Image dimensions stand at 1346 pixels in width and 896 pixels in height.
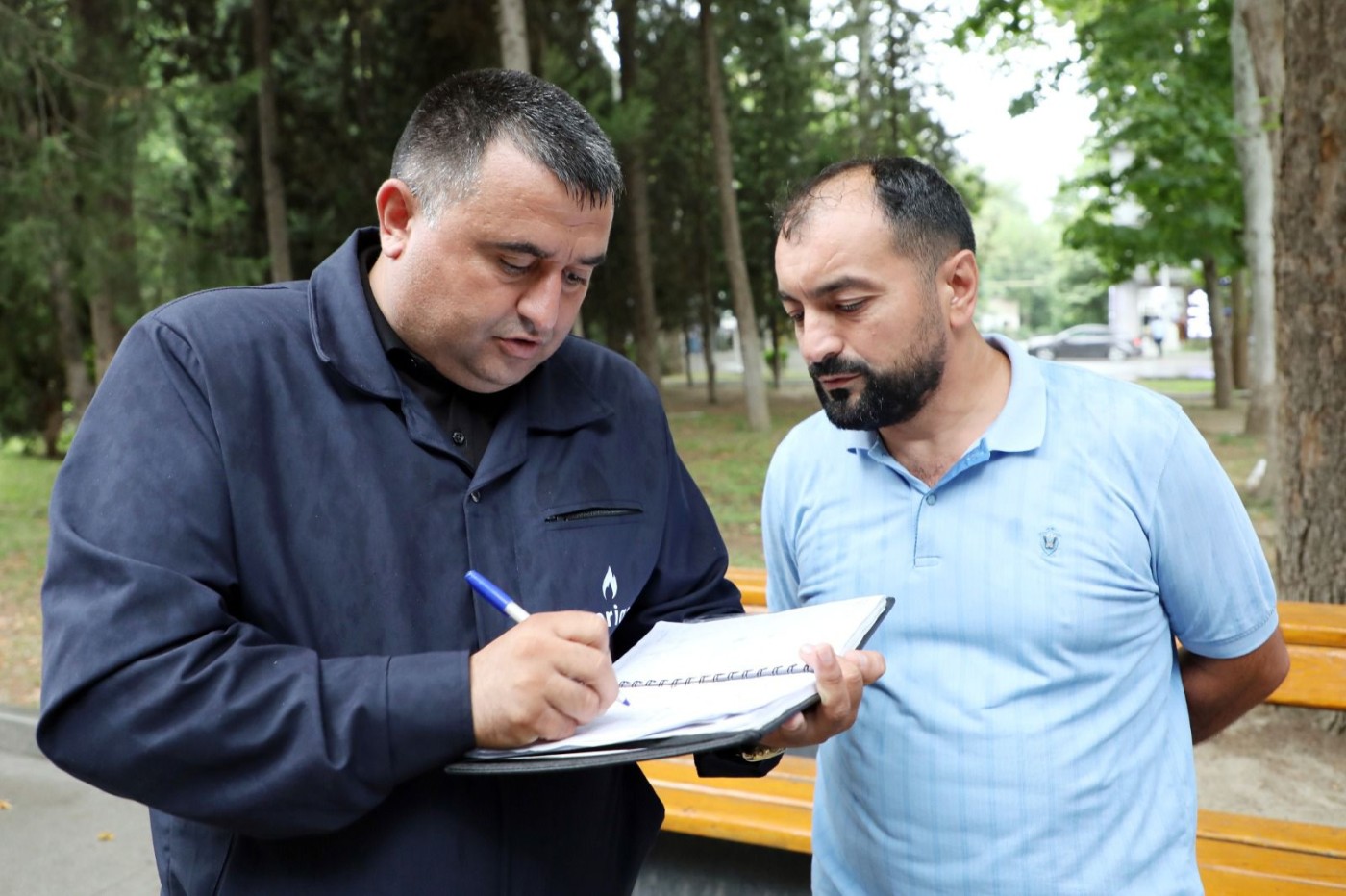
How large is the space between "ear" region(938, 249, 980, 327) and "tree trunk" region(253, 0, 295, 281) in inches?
626

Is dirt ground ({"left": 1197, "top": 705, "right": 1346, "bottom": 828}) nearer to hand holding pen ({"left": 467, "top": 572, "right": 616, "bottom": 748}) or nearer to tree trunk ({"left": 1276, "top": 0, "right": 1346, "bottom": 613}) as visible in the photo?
tree trunk ({"left": 1276, "top": 0, "right": 1346, "bottom": 613})

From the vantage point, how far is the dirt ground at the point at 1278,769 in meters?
5.18

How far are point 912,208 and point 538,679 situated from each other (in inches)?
50.3

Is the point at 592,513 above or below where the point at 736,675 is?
above

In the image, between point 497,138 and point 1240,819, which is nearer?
point 497,138

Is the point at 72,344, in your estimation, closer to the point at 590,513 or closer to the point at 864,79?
the point at 864,79

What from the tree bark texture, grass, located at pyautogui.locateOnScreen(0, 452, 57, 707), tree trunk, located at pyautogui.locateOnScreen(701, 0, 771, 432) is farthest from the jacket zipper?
tree trunk, located at pyautogui.locateOnScreen(701, 0, 771, 432)

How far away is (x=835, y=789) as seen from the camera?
2537mm

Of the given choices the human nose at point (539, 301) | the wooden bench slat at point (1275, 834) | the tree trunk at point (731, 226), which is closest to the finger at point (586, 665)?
the human nose at point (539, 301)

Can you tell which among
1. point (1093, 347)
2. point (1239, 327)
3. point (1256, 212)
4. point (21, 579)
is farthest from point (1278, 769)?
point (1093, 347)

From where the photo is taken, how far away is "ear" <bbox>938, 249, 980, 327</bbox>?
8.32ft

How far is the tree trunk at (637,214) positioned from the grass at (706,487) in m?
1.53

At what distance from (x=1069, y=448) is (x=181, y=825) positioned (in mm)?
1634

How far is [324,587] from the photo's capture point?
185 cm
